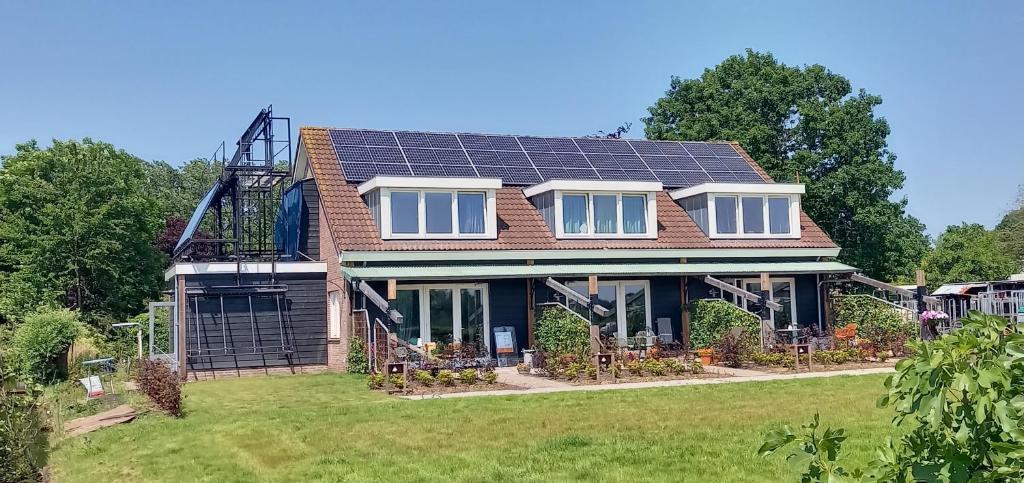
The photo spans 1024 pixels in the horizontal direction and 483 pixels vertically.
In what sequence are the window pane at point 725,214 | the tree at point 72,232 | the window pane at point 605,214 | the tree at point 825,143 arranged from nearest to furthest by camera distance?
the window pane at point 605,214
the window pane at point 725,214
the tree at point 72,232
the tree at point 825,143

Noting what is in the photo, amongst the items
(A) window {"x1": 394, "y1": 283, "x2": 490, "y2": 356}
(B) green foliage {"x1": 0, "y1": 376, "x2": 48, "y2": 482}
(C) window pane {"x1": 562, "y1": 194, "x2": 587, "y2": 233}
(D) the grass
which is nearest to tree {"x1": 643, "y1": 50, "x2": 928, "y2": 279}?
(C) window pane {"x1": 562, "y1": 194, "x2": 587, "y2": 233}

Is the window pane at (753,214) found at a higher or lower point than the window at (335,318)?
higher

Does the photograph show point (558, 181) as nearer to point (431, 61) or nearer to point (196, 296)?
point (431, 61)

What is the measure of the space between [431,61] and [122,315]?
19.2 m

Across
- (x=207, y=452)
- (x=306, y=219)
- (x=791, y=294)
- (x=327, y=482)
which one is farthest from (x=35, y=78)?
(x=791, y=294)

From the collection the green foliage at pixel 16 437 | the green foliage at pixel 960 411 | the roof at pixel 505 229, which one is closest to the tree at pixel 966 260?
the roof at pixel 505 229

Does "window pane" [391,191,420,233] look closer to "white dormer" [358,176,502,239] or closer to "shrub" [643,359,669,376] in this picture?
"white dormer" [358,176,502,239]

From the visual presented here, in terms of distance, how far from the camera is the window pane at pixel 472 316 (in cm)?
2170

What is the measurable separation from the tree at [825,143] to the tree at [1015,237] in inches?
1043

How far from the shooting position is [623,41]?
22328mm

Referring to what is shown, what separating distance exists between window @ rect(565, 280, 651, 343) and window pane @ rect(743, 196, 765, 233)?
3.99m

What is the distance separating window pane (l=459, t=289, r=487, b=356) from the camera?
71.2 ft

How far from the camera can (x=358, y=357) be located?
2028 centimetres

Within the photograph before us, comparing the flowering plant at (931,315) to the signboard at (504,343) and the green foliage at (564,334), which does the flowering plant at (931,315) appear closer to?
the green foliage at (564,334)
